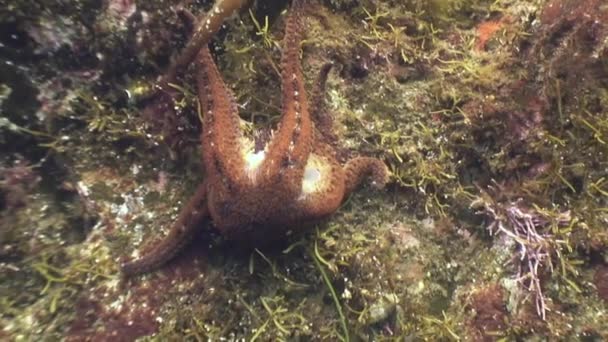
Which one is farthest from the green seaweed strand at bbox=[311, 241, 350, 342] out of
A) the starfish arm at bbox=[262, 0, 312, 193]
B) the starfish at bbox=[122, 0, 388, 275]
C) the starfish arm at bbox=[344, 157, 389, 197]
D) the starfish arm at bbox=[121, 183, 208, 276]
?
the starfish arm at bbox=[121, 183, 208, 276]

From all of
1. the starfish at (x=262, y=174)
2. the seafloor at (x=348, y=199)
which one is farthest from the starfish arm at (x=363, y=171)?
the seafloor at (x=348, y=199)

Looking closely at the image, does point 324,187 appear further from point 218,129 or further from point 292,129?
point 218,129

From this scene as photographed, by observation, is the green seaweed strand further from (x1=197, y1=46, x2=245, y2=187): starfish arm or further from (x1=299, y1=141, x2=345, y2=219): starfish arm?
(x1=197, y1=46, x2=245, y2=187): starfish arm

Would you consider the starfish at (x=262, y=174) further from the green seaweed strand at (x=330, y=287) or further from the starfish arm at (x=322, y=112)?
the green seaweed strand at (x=330, y=287)

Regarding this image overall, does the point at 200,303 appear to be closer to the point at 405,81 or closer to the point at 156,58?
the point at 156,58

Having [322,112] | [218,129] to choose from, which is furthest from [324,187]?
[218,129]

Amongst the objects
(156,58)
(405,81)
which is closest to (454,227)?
(405,81)
